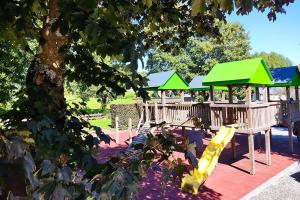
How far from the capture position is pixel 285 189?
11.5 metres

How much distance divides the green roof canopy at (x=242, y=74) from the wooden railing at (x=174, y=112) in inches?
59.9

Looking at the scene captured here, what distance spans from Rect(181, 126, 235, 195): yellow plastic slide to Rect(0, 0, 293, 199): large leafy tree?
757cm

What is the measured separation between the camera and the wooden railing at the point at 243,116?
45.0ft

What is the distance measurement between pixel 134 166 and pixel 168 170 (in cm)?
23

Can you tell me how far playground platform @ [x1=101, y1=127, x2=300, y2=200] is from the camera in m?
10.8

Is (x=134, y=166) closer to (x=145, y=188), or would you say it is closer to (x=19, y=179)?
(x=19, y=179)

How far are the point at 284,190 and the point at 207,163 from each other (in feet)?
9.23

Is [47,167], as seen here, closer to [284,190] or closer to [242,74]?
[284,190]

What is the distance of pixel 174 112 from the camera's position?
17703 millimetres

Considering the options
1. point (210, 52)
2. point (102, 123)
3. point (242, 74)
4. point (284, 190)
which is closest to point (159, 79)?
point (242, 74)

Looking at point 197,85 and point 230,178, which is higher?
point 197,85

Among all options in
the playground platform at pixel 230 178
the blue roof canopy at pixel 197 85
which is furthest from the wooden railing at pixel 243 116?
the blue roof canopy at pixel 197 85

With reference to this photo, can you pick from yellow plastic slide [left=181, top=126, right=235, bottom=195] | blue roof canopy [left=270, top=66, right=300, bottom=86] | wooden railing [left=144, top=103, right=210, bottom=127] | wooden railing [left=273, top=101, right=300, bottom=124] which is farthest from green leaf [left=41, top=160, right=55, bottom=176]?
blue roof canopy [left=270, top=66, right=300, bottom=86]

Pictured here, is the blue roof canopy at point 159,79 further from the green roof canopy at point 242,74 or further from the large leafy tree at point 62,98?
the large leafy tree at point 62,98
